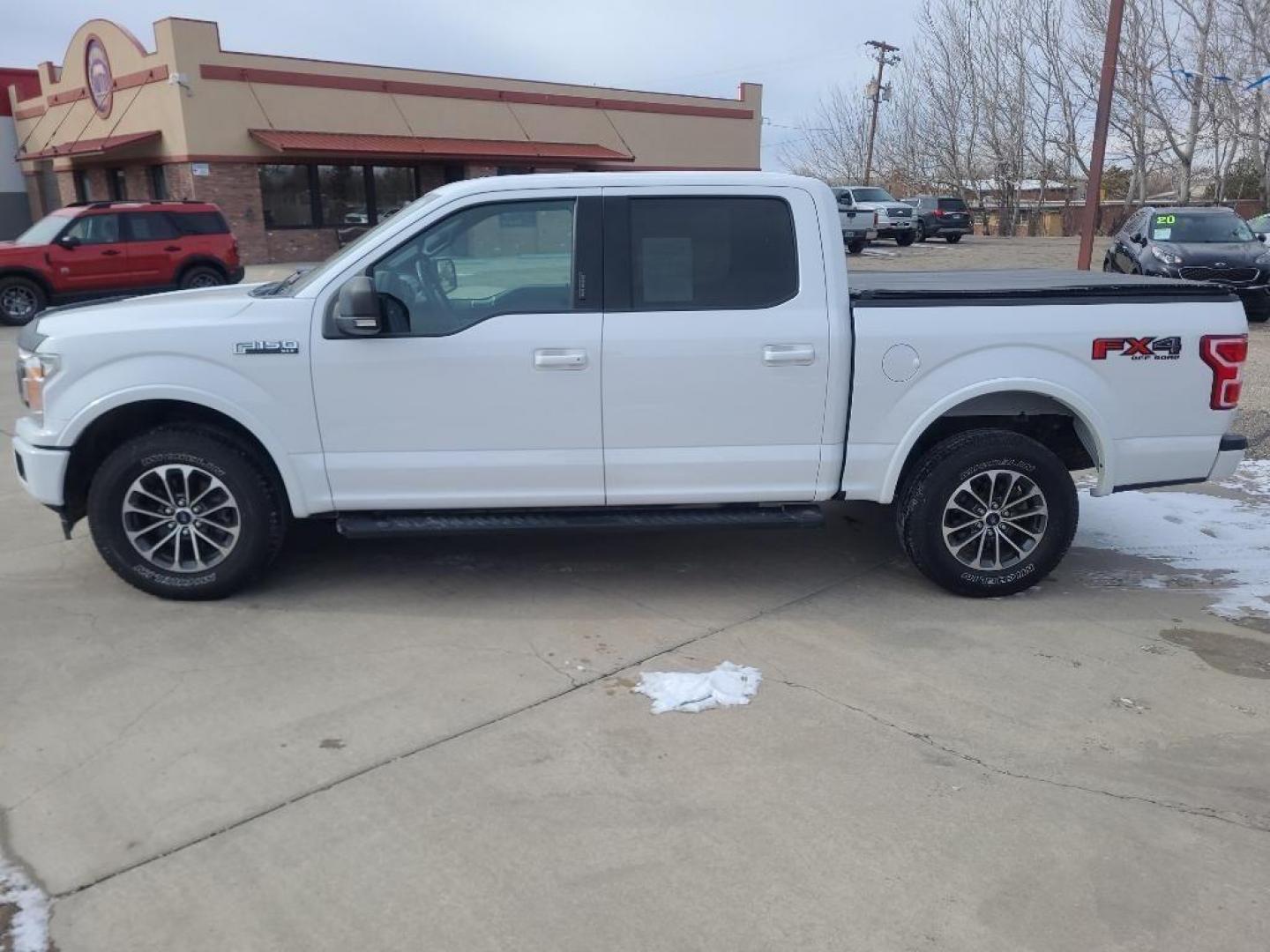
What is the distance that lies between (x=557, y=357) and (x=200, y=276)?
15790 mm

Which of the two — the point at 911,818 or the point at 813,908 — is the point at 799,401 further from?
the point at 813,908

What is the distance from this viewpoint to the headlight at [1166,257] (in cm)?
1479

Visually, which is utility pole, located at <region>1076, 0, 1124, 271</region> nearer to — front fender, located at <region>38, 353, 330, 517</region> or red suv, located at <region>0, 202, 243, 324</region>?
front fender, located at <region>38, 353, 330, 517</region>

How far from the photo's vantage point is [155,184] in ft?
91.8

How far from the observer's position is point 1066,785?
3.50 metres

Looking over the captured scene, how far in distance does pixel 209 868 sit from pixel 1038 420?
13.9ft

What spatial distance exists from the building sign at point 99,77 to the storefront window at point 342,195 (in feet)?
20.2

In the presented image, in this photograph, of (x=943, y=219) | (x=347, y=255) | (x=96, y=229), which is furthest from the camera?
(x=943, y=219)

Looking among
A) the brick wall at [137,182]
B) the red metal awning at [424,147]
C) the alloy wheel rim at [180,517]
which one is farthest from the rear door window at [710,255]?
the brick wall at [137,182]

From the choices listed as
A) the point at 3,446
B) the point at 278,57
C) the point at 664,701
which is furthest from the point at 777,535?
the point at 278,57

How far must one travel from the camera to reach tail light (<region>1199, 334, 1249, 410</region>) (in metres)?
4.83

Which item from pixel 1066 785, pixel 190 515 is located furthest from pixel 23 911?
pixel 1066 785

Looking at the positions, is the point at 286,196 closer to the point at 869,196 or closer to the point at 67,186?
the point at 67,186

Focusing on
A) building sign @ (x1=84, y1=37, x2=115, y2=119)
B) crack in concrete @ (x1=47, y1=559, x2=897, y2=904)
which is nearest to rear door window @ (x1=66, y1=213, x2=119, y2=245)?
building sign @ (x1=84, y1=37, x2=115, y2=119)
